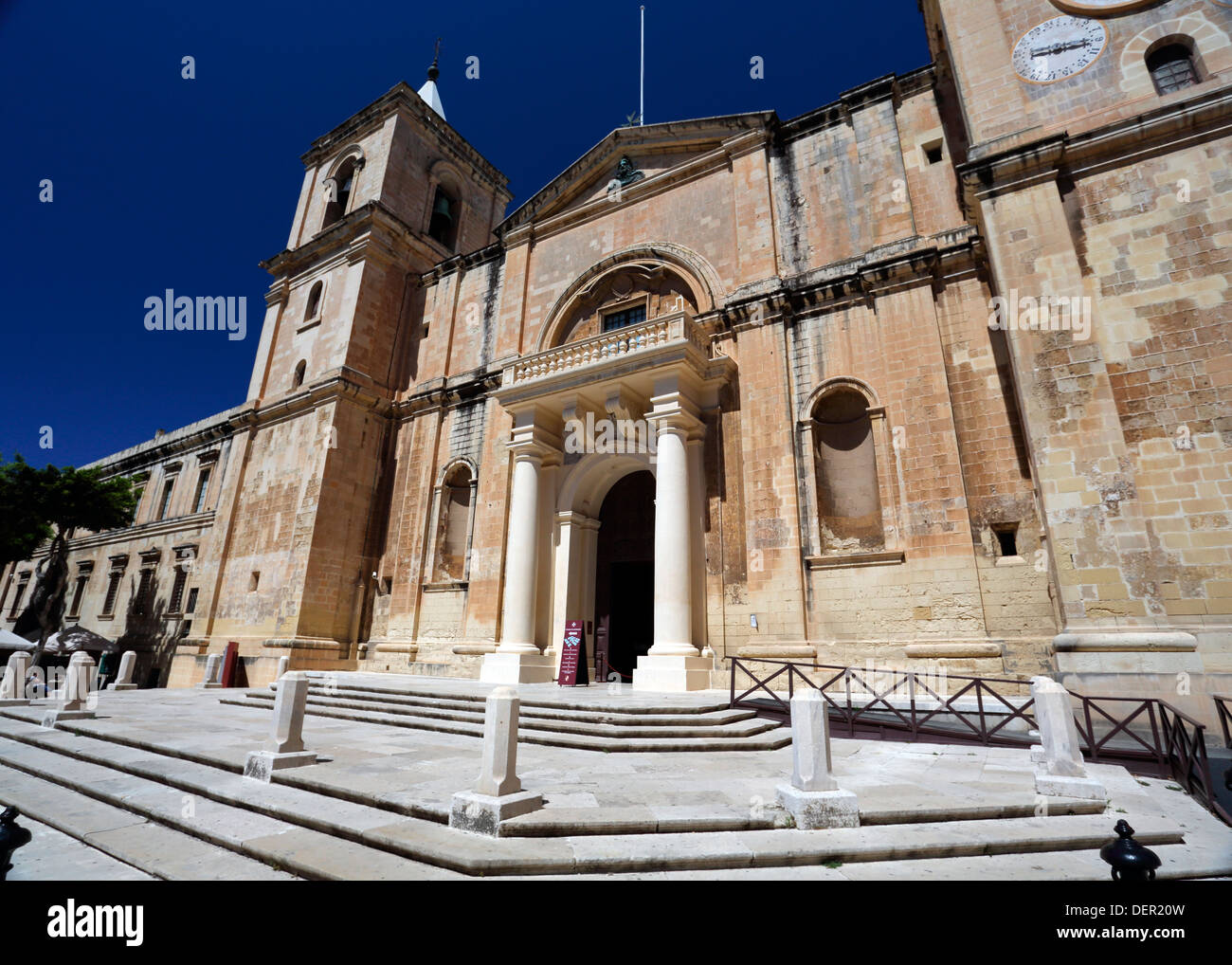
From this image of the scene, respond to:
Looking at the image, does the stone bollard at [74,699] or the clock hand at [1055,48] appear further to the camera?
the clock hand at [1055,48]

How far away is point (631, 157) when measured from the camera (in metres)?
19.0

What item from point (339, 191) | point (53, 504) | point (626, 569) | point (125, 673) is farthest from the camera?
point (53, 504)

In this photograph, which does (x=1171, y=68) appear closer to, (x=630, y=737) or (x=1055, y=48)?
(x=1055, y=48)

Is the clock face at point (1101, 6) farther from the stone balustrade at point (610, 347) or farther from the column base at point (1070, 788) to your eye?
the column base at point (1070, 788)

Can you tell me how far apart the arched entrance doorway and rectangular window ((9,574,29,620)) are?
130ft

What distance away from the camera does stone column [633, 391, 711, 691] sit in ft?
38.8

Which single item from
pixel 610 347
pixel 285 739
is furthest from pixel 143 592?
pixel 285 739

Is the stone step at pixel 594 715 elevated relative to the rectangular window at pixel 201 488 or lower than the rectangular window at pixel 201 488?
lower

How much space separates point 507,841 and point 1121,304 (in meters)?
11.7

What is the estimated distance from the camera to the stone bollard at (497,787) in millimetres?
4324

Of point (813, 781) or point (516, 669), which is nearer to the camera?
point (813, 781)

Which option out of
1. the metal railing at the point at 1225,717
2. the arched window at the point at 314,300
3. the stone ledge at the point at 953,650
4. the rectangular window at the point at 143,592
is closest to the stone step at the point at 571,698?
the stone ledge at the point at 953,650

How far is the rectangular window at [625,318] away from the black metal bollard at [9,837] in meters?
16.4
